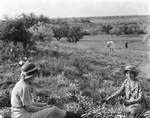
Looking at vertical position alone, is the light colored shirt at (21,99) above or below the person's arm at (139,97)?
above

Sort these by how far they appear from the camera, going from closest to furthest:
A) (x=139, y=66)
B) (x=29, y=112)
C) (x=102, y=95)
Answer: (x=29, y=112) → (x=102, y=95) → (x=139, y=66)

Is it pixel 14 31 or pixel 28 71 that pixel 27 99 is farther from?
pixel 14 31

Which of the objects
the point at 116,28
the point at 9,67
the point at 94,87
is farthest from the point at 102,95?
the point at 9,67

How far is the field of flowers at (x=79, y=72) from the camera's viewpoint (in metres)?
7.05

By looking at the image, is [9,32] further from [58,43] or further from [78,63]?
[78,63]

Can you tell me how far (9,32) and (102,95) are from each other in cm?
345

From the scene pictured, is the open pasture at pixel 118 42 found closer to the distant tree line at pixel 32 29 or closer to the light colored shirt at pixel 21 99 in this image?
the distant tree line at pixel 32 29

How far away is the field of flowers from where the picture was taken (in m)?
7.05

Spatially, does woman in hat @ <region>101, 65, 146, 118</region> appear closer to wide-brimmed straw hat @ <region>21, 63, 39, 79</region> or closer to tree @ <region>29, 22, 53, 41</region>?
wide-brimmed straw hat @ <region>21, 63, 39, 79</region>

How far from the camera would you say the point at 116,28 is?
8242 mm

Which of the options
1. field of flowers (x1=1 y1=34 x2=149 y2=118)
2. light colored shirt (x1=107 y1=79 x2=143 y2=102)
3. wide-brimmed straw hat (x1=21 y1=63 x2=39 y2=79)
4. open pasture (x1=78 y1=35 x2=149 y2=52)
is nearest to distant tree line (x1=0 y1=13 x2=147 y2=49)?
open pasture (x1=78 y1=35 x2=149 y2=52)

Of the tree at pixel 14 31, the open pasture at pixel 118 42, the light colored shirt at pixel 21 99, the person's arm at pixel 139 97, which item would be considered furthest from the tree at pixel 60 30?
the light colored shirt at pixel 21 99

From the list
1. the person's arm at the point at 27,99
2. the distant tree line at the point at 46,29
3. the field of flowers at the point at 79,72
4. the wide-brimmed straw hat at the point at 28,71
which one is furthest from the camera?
the distant tree line at the point at 46,29

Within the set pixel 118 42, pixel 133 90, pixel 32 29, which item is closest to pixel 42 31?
pixel 32 29
